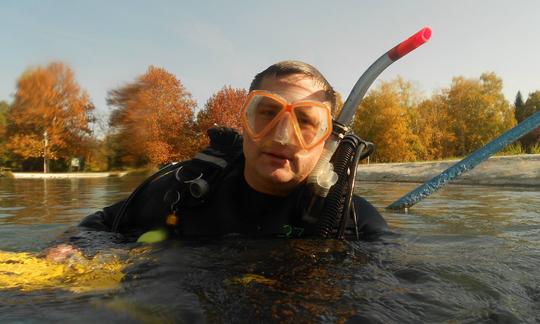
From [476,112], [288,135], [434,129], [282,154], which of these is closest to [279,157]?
[282,154]

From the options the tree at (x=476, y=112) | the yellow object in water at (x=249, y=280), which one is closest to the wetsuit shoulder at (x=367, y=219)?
the yellow object in water at (x=249, y=280)

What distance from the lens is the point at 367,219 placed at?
2779mm

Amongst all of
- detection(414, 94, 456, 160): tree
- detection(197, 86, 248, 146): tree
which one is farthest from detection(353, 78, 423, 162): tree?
detection(197, 86, 248, 146): tree

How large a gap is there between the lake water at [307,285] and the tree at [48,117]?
35.5 m

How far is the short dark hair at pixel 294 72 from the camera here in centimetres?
250

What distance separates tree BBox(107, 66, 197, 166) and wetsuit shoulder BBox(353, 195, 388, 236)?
119ft

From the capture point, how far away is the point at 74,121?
1443 inches

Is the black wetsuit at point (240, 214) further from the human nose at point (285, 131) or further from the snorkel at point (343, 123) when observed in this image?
the human nose at point (285, 131)

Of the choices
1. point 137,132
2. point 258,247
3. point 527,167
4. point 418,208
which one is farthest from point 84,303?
point 137,132

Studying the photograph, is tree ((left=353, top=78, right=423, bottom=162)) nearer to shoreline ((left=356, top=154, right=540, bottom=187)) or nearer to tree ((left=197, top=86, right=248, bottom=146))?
tree ((left=197, top=86, right=248, bottom=146))

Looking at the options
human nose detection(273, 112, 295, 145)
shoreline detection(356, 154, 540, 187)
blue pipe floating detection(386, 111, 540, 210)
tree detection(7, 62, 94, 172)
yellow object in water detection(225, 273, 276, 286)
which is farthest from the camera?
tree detection(7, 62, 94, 172)

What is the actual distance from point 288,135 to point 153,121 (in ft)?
128

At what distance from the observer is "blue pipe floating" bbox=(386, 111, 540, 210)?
478 cm

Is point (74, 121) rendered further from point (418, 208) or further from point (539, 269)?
point (539, 269)
